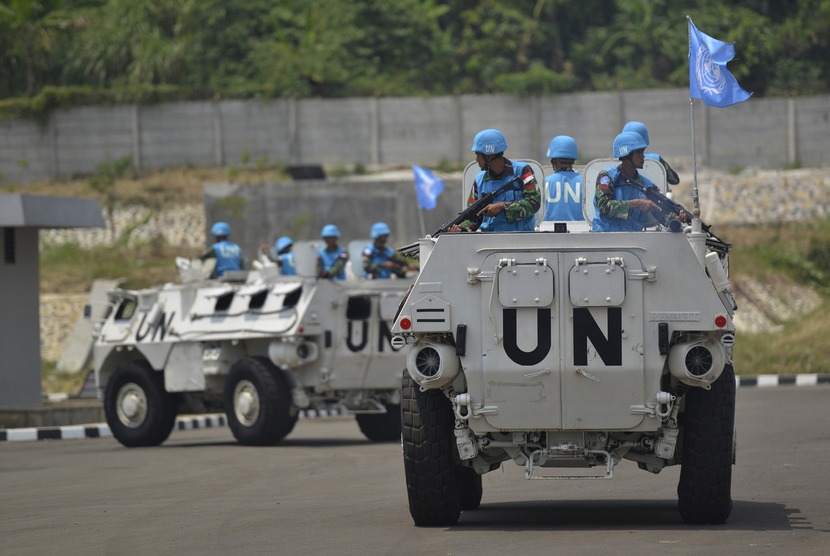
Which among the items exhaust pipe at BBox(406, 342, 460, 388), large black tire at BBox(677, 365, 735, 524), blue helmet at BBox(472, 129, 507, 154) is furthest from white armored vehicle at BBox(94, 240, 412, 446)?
A: large black tire at BBox(677, 365, 735, 524)

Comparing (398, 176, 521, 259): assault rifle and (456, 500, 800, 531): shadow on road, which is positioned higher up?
(398, 176, 521, 259): assault rifle

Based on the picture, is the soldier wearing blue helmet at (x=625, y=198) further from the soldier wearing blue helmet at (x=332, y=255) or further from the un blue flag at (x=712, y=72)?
the soldier wearing blue helmet at (x=332, y=255)

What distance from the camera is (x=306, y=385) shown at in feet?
60.8

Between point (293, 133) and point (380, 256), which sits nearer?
point (380, 256)

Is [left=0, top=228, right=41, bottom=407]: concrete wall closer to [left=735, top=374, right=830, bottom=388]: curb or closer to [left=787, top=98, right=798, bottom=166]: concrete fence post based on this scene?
[left=735, top=374, right=830, bottom=388]: curb

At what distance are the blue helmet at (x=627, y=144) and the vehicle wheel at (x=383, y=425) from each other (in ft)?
29.7

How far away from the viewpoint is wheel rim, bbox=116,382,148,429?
19766 mm

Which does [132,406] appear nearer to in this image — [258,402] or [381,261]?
[258,402]

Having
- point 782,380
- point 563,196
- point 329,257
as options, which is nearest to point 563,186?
point 563,196

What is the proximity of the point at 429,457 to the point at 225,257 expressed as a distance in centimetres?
1171

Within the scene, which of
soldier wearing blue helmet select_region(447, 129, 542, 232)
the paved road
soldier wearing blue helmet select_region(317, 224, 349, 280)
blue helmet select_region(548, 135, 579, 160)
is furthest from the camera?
soldier wearing blue helmet select_region(317, 224, 349, 280)

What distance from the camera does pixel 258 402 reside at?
18266mm

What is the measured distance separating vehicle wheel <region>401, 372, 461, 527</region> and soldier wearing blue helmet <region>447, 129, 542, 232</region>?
1239 millimetres

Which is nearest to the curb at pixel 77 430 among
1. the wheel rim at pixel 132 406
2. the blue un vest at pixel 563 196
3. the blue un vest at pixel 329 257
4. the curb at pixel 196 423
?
the curb at pixel 196 423
